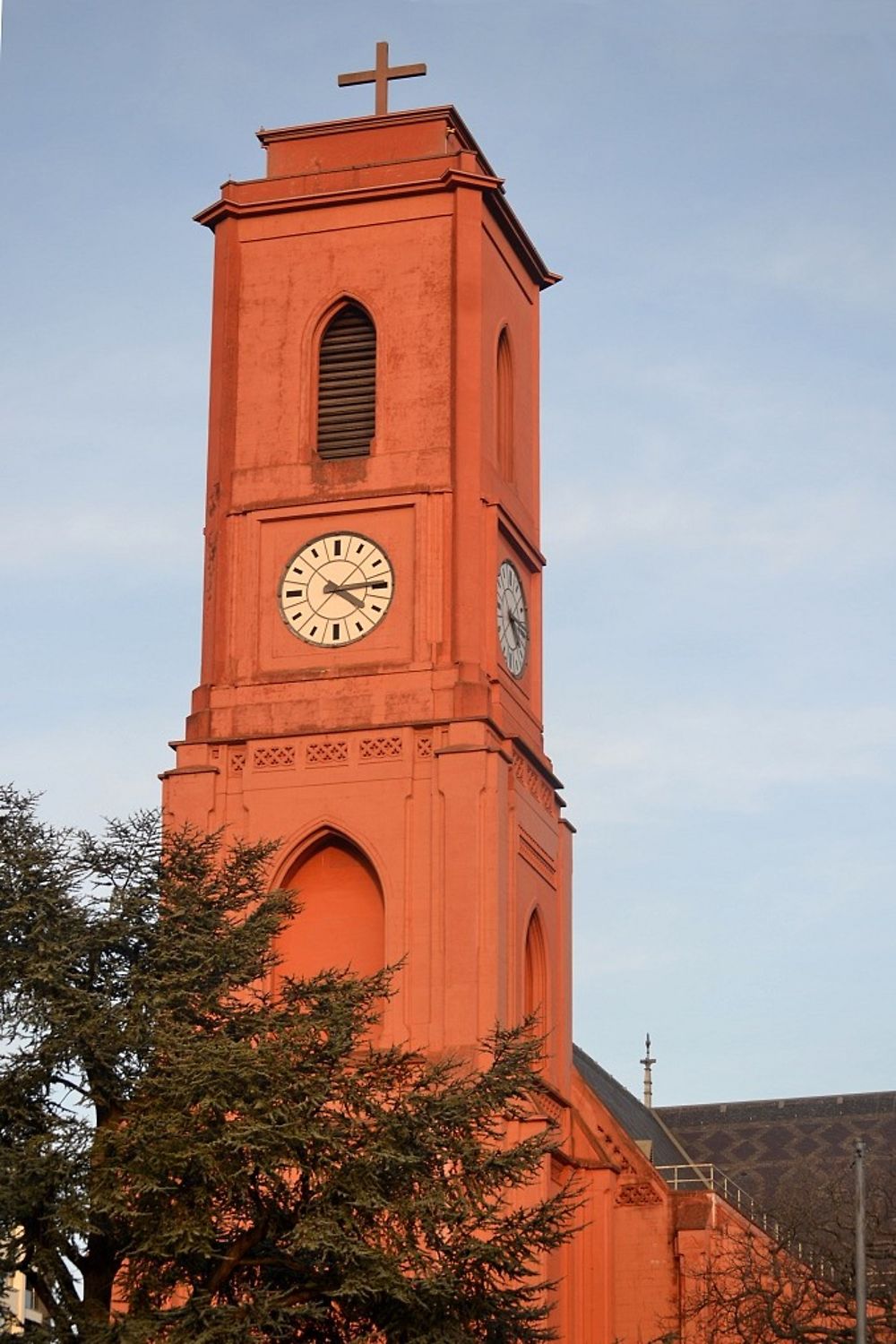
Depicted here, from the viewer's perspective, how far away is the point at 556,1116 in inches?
1813

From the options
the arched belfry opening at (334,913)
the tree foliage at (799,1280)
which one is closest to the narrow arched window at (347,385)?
the arched belfry opening at (334,913)

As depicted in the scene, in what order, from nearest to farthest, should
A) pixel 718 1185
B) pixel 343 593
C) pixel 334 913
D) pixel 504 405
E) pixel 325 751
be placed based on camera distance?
pixel 334 913 < pixel 325 751 < pixel 343 593 < pixel 504 405 < pixel 718 1185

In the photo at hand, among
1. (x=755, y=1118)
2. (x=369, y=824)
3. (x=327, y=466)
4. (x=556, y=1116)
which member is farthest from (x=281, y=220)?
(x=755, y=1118)

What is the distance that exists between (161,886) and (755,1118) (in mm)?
38147

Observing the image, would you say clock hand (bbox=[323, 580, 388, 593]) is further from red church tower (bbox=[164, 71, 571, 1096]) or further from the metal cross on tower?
the metal cross on tower

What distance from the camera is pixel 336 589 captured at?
46.5m

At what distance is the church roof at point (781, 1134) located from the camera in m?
66.1

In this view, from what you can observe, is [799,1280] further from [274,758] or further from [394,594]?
[394,594]

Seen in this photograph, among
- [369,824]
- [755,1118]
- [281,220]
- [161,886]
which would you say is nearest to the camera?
[161,886]

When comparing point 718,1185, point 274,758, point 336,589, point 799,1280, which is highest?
point 336,589

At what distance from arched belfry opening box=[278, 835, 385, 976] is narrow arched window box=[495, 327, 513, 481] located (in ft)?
24.8

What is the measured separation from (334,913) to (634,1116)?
22509 millimetres

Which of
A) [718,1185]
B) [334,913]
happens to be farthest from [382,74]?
[718,1185]

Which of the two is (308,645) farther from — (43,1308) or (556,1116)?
(43,1308)
